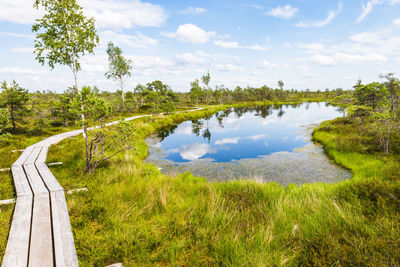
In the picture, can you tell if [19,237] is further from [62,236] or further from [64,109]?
[64,109]

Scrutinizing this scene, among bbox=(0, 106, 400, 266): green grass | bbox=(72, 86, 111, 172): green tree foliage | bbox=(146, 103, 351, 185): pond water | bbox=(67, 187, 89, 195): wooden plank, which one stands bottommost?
bbox=(146, 103, 351, 185): pond water

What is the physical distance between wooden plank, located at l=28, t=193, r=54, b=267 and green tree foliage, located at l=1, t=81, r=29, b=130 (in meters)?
16.9

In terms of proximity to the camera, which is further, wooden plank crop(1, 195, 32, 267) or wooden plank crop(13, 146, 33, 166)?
wooden plank crop(13, 146, 33, 166)

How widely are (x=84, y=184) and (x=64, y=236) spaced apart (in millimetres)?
3748

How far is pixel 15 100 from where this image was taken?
16.8m

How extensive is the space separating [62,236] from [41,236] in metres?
0.48

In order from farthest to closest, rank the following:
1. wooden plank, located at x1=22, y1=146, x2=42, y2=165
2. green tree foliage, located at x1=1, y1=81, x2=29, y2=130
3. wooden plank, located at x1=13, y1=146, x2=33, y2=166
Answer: green tree foliage, located at x1=1, y1=81, x2=29, y2=130
wooden plank, located at x1=22, y1=146, x2=42, y2=165
wooden plank, located at x1=13, y1=146, x2=33, y2=166

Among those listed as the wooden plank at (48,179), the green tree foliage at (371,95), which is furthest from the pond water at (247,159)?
the green tree foliage at (371,95)

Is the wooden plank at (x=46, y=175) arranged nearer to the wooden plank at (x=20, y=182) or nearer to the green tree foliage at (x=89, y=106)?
the wooden plank at (x=20, y=182)

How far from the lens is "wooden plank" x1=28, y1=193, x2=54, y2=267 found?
142 inches

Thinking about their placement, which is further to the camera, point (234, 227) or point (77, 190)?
point (77, 190)

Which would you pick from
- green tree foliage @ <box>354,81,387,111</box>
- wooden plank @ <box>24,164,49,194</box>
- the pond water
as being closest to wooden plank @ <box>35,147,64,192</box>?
wooden plank @ <box>24,164,49,194</box>

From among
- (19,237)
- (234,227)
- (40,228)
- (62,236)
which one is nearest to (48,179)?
(40,228)

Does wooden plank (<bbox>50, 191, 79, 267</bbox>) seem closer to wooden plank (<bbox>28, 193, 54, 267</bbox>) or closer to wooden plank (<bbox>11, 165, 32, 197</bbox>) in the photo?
wooden plank (<bbox>28, 193, 54, 267</bbox>)
